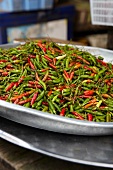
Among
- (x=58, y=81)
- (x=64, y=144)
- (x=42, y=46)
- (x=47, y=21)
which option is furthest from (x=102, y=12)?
(x=47, y=21)

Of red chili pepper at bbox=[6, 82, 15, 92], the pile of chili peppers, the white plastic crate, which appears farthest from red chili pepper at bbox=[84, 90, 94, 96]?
the white plastic crate

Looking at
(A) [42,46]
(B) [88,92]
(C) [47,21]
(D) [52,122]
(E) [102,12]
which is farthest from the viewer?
(C) [47,21]

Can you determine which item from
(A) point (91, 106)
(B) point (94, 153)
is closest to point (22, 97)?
(A) point (91, 106)

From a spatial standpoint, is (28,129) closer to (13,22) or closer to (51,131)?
(51,131)

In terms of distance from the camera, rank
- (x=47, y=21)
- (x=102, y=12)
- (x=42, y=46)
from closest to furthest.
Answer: (x=42, y=46), (x=102, y=12), (x=47, y=21)

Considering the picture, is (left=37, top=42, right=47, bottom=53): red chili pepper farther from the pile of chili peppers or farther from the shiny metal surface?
the shiny metal surface

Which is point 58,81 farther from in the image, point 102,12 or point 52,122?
point 102,12
